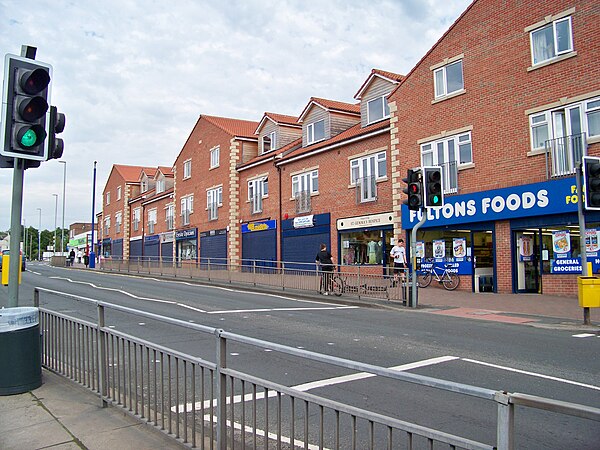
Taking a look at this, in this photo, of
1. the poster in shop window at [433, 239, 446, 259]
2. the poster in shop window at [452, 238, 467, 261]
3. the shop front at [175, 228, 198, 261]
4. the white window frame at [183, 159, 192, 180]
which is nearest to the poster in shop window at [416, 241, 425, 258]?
the poster in shop window at [433, 239, 446, 259]

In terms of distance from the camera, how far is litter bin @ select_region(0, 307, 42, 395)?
5.48 m

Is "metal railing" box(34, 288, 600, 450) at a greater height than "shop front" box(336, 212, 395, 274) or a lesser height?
lesser

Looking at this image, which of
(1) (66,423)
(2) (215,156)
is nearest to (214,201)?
(2) (215,156)

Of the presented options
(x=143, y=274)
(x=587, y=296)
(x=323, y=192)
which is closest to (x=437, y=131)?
(x=323, y=192)

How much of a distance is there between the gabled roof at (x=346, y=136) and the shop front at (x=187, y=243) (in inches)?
545

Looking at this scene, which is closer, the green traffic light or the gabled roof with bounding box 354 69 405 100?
the green traffic light

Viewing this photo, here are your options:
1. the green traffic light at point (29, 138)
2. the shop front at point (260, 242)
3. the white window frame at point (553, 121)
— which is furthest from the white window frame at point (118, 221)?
the green traffic light at point (29, 138)

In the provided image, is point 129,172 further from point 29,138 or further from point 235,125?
point 29,138

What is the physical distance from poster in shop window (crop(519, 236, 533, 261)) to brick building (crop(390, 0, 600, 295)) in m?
0.04

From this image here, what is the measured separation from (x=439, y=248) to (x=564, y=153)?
6.13m

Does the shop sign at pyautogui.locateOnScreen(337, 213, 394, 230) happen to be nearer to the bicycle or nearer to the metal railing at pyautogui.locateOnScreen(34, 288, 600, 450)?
the bicycle

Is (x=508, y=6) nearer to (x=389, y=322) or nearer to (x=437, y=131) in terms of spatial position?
(x=437, y=131)

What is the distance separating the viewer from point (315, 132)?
29594 mm

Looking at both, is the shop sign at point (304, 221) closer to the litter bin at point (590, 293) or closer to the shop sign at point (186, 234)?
the shop sign at point (186, 234)
